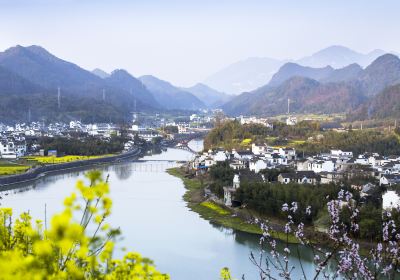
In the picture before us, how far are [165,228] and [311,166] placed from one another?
385 inches

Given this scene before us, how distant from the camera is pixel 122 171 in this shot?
26.4 m

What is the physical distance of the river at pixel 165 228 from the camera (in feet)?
34.0

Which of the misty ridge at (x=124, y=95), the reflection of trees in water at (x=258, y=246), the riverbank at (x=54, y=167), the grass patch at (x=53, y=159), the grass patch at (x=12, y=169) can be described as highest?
the misty ridge at (x=124, y=95)

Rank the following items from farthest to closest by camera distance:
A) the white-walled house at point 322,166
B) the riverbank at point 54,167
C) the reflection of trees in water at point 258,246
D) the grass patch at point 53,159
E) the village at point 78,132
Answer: the village at point 78,132, the grass patch at point 53,159, the riverbank at point 54,167, the white-walled house at point 322,166, the reflection of trees in water at point 258,246

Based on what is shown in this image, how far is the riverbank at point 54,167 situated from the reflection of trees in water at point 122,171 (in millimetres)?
1608

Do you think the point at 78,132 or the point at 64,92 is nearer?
the point at 78,132

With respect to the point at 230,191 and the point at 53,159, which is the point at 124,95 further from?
the point at 230,191

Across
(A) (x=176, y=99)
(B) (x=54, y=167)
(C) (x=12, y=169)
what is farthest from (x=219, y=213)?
(A) (x=176, y=99)

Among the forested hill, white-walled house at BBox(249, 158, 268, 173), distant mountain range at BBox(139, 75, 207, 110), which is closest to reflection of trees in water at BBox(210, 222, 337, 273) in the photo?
white-walled house at BBox(249, 158, 268, 173)

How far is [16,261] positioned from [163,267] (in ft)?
30.5

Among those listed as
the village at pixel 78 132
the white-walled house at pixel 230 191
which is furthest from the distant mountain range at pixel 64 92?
the white-walled house at pixel 230 191

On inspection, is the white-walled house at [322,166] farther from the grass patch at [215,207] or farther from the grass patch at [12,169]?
the grass patch at [12,169]

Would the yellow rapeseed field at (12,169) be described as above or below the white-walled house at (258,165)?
below

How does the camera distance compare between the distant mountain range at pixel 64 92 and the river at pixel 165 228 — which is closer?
the river at pixel 165 228
